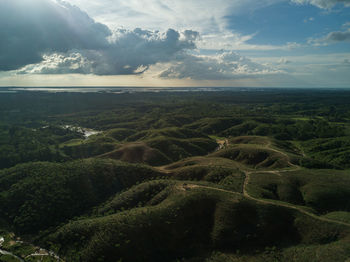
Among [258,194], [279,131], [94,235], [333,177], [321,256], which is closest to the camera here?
[321,256]

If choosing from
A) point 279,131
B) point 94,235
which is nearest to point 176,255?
point 94,235

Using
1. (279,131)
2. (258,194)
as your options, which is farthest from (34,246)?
(279,131)

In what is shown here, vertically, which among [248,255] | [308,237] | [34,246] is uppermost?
[308,237]

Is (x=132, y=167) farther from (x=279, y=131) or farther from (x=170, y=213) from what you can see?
(x=279, y=131)

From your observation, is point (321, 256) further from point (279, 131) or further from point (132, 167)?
point (279, 131)

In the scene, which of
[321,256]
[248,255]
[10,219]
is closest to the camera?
[321,256]

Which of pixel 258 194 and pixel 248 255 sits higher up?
pixel 258 194

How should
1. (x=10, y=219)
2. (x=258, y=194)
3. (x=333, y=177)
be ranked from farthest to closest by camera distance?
1. (x=333, y=177)
2. (x=10, y=219)
3. (x=258, y=194)

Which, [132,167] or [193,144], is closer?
[132,167]

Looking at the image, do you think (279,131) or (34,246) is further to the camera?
(279,131)
